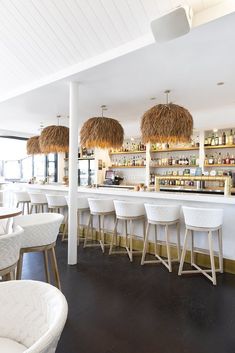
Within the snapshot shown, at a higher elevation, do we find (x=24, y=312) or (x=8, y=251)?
(x=8, y=251)

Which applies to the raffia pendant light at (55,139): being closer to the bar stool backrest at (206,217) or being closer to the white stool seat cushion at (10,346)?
the bar stool backrest at (206,217)

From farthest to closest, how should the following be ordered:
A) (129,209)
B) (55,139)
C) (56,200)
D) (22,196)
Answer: (22,196), (55,139), (56,200), (129,209)

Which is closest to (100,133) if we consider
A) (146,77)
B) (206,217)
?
(146,77)

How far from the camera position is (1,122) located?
682 centimetres

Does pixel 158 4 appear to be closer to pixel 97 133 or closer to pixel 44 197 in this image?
pixel 97 133

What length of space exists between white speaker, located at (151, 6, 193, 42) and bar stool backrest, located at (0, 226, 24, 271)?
2.11 meters

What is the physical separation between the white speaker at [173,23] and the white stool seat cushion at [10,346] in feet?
8.20

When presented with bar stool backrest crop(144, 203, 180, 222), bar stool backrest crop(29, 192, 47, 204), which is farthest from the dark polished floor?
bar stool backrest crop(29, 192, 47, 204)

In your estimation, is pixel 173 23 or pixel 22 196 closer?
pixel 173 23

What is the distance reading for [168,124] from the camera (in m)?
3.37

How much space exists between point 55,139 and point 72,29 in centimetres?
229

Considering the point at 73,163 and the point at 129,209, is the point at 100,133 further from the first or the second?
the point at 129,209

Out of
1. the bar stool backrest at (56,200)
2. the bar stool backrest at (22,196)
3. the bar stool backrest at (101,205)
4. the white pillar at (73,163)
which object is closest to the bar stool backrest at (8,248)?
the white pillar at (73,163)

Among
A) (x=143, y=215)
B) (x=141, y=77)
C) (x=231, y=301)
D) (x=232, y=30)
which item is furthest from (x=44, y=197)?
(x=232, y=30)
